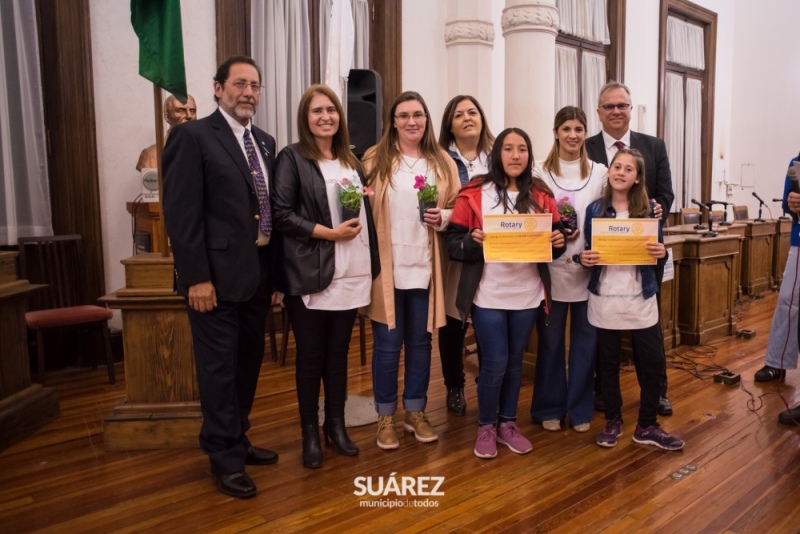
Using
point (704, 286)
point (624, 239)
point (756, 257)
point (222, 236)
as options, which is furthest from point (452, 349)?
point (756, 257)

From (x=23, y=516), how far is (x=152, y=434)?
65cm

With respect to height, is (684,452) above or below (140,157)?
below

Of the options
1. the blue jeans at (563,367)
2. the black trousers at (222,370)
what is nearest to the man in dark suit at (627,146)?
the blue jeans at (563,367)

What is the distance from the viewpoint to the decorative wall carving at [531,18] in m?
5.42

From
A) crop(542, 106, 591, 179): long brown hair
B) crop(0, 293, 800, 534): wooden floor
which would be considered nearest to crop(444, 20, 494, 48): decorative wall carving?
crop(542, 106, 591, 179): long brown hair

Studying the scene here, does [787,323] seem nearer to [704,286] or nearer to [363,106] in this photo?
[704,286]

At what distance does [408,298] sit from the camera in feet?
9.27

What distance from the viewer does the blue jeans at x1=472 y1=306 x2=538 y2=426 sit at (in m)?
2.69

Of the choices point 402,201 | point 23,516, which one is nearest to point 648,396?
point 402,201

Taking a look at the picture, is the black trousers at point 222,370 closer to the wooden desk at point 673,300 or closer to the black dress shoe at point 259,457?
the black dress shoe at point 259,457

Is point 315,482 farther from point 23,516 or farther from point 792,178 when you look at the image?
point 792,178

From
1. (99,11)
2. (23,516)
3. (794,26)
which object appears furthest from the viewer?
(794,26)

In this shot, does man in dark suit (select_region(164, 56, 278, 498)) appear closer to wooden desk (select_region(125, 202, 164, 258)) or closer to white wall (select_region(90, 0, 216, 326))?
wooden desk (select_region(125, 202, 164, 258))

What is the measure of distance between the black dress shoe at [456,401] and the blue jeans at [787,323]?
1.87 meters
